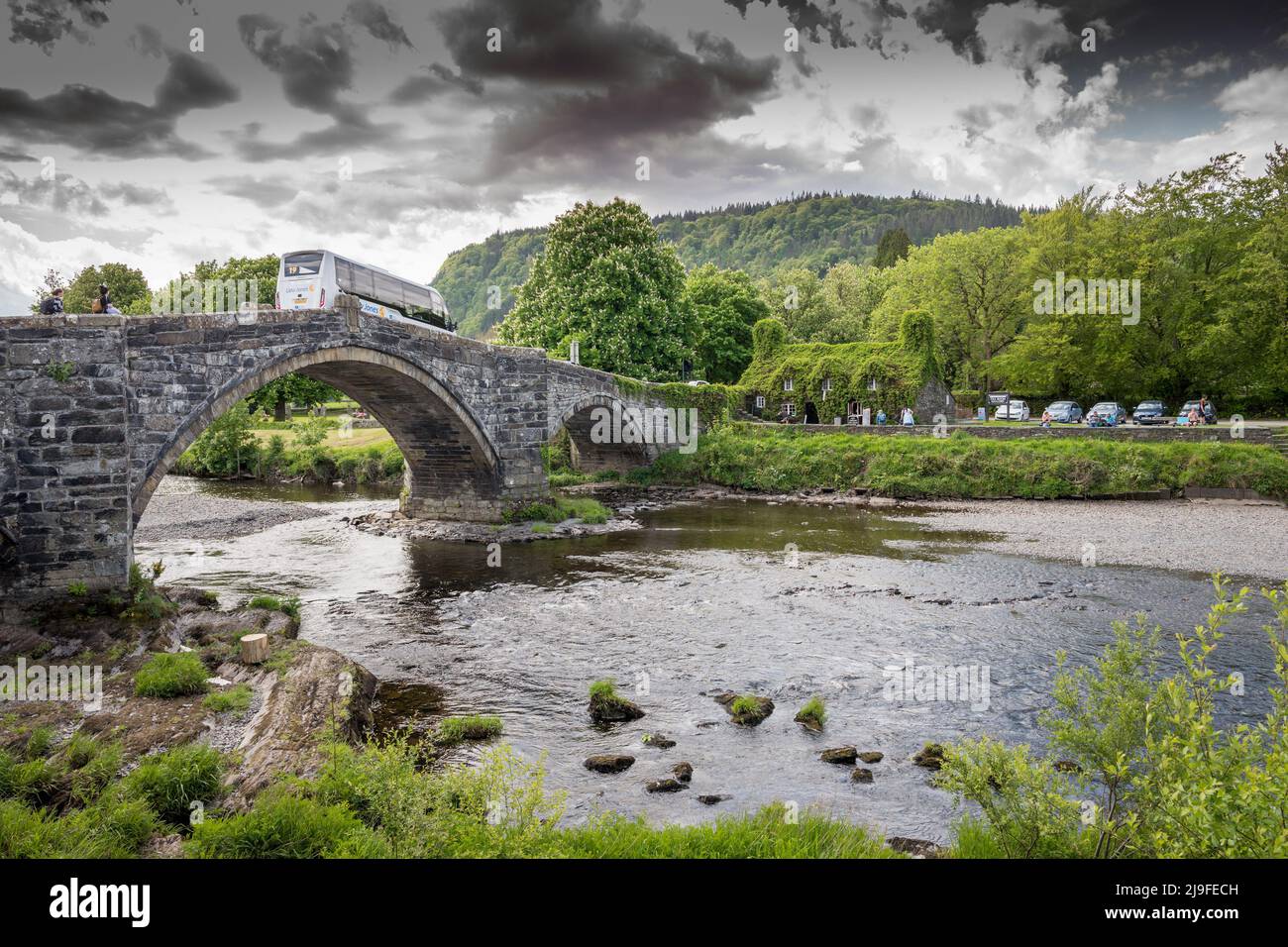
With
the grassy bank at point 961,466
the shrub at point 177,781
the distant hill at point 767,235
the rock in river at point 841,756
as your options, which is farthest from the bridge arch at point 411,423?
the distant hill at point 767,235

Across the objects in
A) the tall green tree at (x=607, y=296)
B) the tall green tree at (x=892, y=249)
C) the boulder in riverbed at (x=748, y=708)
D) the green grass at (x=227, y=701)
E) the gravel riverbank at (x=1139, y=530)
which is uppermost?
the tall green tree at (x=892, y=249)

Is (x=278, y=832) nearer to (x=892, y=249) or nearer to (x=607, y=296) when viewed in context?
(x=607, y=296)

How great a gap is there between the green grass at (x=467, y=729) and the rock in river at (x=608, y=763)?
4.69 ft

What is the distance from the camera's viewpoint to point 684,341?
49.2 metres

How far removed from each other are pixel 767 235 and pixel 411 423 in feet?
538

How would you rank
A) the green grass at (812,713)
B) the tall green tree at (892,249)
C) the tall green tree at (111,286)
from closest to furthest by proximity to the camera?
1. the green grass at (812,713)
2. the tall green tree at (111,286)
3. the tall green tree at (892,249)

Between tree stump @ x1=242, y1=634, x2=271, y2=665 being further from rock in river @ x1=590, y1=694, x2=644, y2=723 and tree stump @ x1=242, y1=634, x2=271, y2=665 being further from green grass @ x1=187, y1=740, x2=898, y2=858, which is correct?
green grass @ x1=187, y1=740, x2=898, y2=858

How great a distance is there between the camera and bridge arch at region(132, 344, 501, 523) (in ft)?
47.7

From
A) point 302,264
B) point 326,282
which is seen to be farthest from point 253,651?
point 302,264

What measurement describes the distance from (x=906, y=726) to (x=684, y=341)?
4169 centimetres

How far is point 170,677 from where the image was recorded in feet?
29.3

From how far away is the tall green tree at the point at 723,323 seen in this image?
55750mm

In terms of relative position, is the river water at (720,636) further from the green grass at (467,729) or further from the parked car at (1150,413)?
the parked car at (1150,413)
